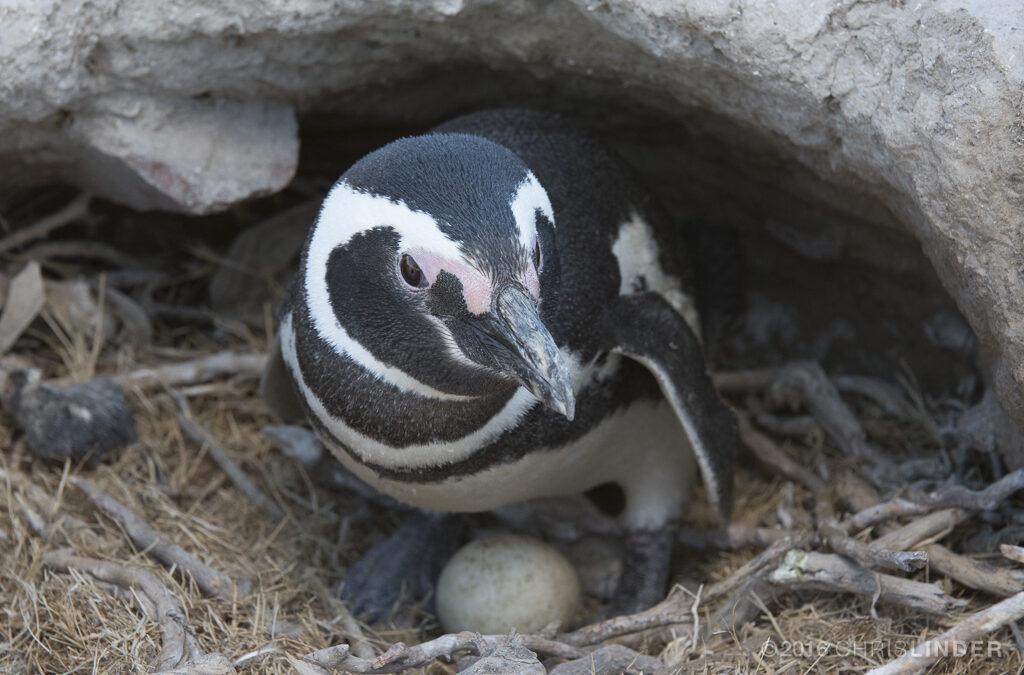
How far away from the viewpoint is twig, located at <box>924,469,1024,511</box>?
2.07 meters

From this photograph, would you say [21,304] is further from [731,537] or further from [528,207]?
[731,537]

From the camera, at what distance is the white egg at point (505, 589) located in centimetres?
225

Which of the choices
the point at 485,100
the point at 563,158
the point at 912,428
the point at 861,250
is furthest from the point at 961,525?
the point at 485,100

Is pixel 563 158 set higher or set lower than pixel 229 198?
higher

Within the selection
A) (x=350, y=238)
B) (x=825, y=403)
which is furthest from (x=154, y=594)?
(x=825, y=403)

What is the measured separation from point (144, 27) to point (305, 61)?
362mm

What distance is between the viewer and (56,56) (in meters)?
2.19

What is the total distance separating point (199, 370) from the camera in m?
2.88

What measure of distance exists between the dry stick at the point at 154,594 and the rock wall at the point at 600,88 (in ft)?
2.73

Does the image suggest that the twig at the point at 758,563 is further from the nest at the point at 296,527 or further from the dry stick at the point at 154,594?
the dry stick at the point at 154,594

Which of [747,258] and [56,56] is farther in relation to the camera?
[747,258]

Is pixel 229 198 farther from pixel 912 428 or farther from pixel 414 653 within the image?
pixel 912 428

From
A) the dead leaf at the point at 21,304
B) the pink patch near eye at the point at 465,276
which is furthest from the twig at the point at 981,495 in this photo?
the dead leaf at the point at 21,304

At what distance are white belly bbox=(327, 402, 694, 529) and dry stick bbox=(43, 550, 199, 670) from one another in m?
0.41
